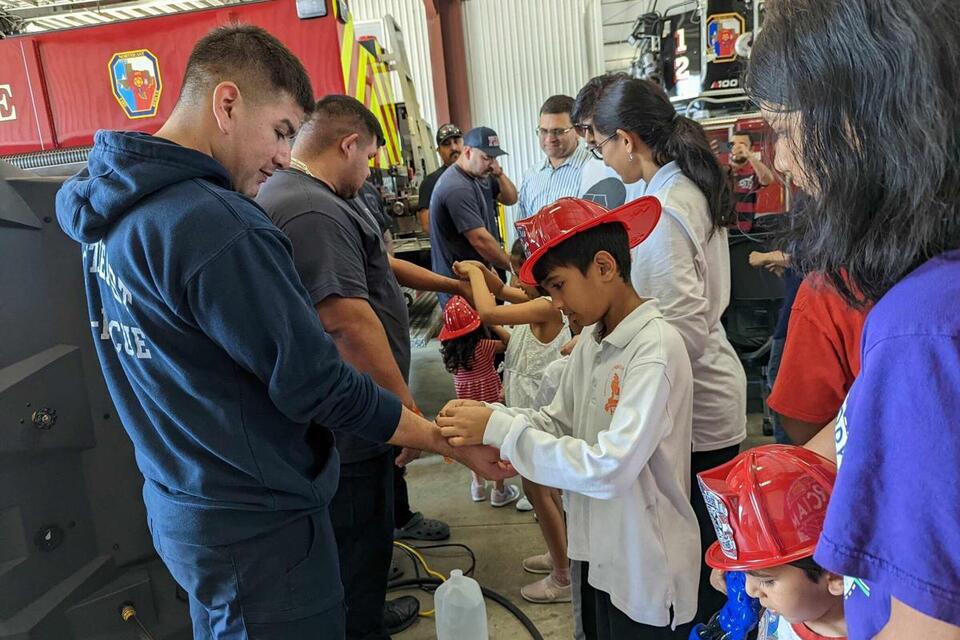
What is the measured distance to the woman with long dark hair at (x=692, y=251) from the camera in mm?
1945

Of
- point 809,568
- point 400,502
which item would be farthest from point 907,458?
point 400,502

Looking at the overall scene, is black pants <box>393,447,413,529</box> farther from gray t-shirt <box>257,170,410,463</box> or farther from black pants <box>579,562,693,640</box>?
black pants <box>579,562,693,640</box>

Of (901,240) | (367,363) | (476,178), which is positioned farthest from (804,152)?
(476,178)

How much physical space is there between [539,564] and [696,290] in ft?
5.48

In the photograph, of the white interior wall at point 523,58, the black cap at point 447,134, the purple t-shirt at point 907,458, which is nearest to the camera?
the purple t-shirt at point 907,458

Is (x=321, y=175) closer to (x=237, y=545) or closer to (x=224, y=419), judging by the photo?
(x=224, y=419)

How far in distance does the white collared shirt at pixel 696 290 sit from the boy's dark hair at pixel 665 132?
0.04 m

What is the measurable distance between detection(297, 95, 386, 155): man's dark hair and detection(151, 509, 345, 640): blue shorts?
133 cm

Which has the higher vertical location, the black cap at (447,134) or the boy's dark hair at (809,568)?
the black cap at (447,134)

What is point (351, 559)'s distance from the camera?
88.2 inches

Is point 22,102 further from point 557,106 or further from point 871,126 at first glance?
point 871,126

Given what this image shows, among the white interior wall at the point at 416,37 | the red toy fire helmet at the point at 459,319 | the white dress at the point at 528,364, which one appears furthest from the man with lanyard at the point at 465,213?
the white interior wall at the point at 416,37

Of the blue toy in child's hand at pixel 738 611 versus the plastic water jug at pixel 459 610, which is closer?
the blue toy in child's hand at pixel 738 611

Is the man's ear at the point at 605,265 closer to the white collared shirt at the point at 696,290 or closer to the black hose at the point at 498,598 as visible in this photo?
the white collared shirt at the point at 696,290
